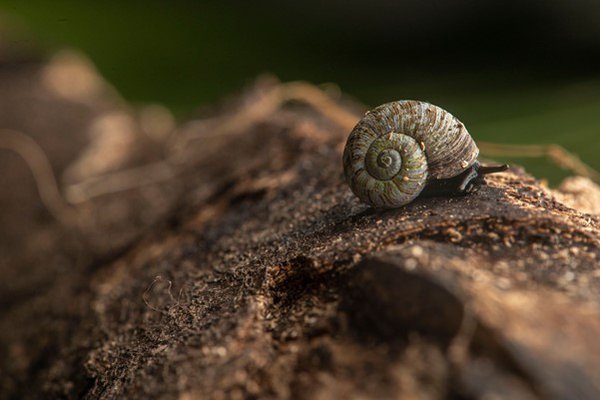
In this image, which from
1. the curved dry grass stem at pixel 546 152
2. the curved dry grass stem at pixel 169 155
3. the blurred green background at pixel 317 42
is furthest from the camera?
the blurred green background at pixel 317 42

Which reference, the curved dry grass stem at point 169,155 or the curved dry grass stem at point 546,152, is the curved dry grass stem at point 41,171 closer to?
the curved dry grass stem at point 169,155

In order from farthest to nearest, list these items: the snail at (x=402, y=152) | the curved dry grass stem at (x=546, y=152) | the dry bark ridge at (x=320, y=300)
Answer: the curved dry grass stem at (x=546, y=152) < the snail at (x=402, y=152) < the dry bark ridge at (x=320, y=300)

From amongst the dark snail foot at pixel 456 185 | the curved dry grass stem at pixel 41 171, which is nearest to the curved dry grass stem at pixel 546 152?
the dark snail foot at pixel 456 185

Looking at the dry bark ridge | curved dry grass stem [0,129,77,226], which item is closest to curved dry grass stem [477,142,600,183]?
the dry bark ridge

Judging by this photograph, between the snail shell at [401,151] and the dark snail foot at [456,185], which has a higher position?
the snail shell at [401,151]

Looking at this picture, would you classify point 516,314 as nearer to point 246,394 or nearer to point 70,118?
point 246,394

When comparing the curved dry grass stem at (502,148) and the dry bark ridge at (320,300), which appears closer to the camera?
the dry bark ridge at (320,300)

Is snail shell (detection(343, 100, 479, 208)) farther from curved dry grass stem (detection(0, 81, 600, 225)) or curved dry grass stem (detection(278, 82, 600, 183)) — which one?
curved dry grass stem (detection(0, 81, 600, 225))

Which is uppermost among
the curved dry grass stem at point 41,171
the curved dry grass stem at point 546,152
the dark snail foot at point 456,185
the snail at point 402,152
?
the snail at point 402,152
